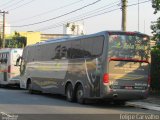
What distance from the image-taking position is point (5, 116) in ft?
53.3

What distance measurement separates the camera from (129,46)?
2133 cm

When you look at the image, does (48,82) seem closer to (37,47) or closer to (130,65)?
(37,47)

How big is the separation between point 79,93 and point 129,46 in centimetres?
360

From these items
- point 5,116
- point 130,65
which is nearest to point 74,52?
point 130,65

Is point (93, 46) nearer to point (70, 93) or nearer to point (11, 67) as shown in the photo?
point (70, 93)

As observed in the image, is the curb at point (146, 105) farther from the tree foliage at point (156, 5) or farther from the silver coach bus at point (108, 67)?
the tree foliage at point (156, 5)

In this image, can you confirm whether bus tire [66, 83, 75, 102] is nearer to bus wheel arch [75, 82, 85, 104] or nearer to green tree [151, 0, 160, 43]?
bus wheel arch [75, 82, 85, 104]

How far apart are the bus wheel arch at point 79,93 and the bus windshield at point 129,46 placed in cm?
286

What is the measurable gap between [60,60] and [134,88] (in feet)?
18.6

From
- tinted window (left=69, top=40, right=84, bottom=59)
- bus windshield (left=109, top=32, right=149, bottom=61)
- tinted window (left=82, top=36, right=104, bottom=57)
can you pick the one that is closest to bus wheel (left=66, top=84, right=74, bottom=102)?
tinted window (left=69, top=40, right=84, bottom=59)

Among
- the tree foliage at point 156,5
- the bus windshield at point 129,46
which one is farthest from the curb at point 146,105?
the tree foliage at point 156,5

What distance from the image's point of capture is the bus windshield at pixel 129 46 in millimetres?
20984

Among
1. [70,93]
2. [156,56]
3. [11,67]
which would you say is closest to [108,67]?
[70,93]

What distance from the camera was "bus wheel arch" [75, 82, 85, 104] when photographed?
22766 mm
